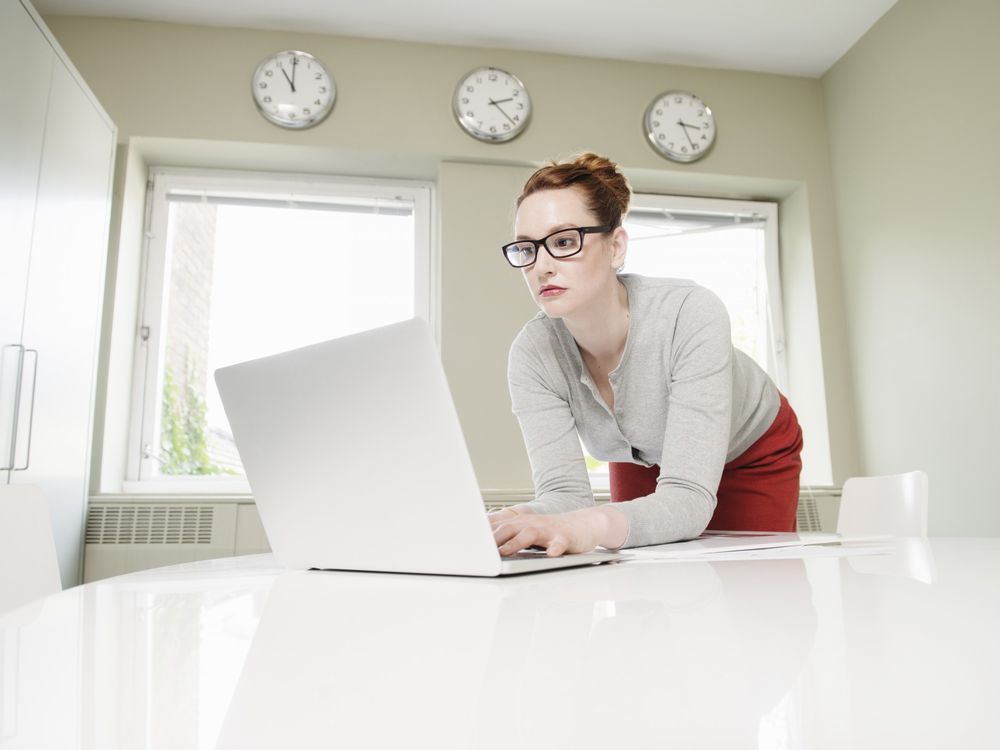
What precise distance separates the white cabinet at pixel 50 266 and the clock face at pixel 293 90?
659 mm

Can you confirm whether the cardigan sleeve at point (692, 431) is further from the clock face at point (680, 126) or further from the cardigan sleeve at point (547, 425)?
the clock face at point (680, 126)

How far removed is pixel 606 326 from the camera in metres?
1.39

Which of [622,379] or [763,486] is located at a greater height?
[622,379]

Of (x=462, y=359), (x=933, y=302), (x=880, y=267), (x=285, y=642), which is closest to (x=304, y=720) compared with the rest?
(x=285, y=642)

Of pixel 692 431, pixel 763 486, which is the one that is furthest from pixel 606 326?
pixel 763 486

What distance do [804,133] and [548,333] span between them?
9.67 feet

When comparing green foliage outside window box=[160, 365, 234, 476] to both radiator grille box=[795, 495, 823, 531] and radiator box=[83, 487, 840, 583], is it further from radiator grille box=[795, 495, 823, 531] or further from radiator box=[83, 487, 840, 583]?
radiator grille box=[795, 495, 823, 531]

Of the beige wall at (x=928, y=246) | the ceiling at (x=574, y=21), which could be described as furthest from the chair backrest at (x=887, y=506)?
the ceiling at (x=574, y=21)

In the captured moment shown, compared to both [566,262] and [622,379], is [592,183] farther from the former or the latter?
[622,379]

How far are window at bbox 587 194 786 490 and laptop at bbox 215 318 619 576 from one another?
10.2 ft

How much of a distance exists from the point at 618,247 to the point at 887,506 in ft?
2.82

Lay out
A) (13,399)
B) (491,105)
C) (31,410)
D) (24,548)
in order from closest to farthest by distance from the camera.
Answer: (24,548), (13,399), (31,410), (491,105)

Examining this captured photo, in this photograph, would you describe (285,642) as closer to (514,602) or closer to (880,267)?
(514,602)

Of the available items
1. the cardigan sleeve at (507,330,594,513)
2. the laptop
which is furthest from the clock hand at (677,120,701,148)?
the laptop
